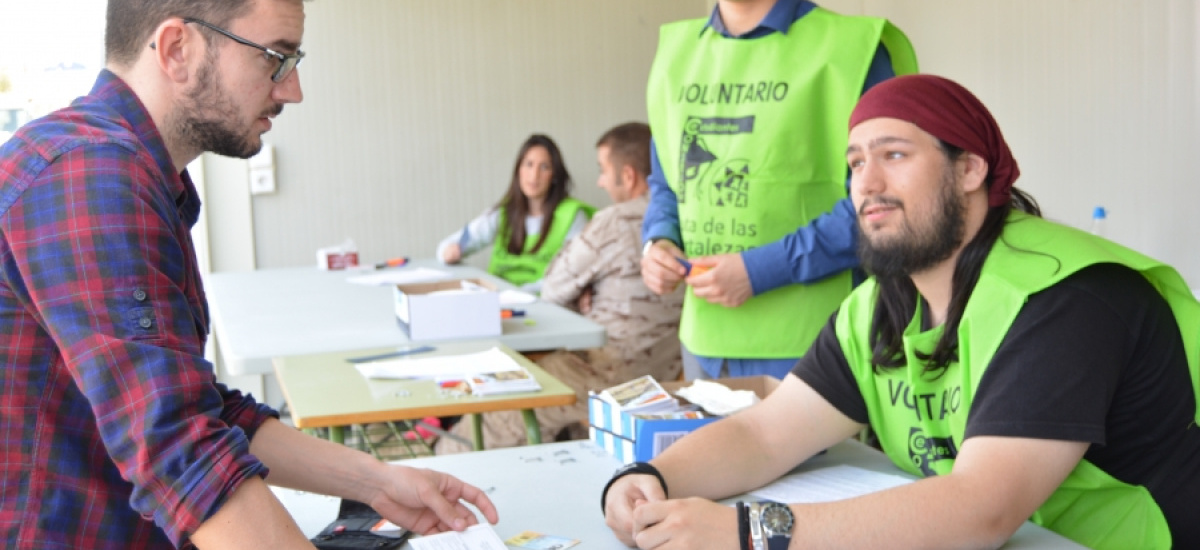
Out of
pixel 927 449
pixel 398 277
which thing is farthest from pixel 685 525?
pixel 398 277

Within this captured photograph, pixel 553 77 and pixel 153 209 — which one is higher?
pixel 553 77

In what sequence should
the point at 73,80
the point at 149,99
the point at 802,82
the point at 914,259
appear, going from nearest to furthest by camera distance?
the point at 149,99
the point at 914,259
the point at 802,82
the point at 73,80

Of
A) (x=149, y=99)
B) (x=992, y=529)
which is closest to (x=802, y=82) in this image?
(x=992, y=529)

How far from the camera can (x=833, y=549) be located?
4.47 ft

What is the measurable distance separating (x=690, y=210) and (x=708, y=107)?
0.24 metres

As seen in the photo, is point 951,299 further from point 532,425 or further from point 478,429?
point 478,429

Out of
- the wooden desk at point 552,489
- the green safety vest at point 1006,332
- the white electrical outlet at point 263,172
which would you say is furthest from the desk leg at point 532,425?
the white electrical outlet at point 263,172

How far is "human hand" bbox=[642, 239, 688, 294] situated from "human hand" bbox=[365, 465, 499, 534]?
3.83 feet

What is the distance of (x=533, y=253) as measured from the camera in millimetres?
5113

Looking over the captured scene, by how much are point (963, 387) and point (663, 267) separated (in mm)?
1168

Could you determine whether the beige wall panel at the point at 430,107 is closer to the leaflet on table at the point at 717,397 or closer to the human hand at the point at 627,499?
the leaflet on table at the point at 717,397

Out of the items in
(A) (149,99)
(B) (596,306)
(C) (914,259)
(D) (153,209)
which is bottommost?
(B) (596,306)

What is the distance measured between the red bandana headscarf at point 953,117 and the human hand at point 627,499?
2.07 ft

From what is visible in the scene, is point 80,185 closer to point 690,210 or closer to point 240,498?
point 240,498
